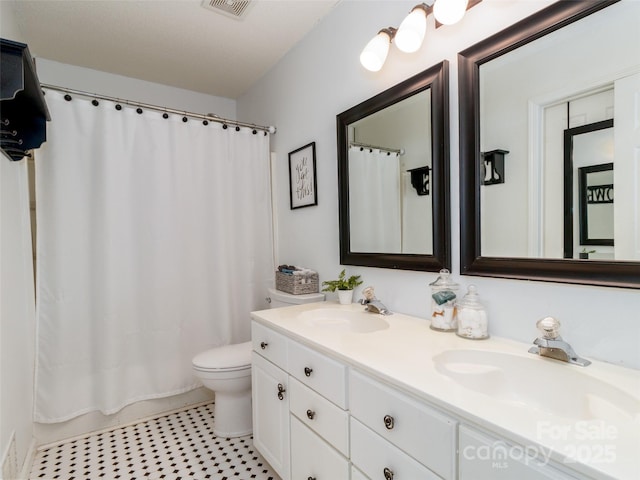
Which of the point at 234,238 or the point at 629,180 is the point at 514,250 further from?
the point at 234,238

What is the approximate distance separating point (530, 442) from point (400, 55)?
1.51 meters

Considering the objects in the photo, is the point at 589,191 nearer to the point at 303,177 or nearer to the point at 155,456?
the point at 303,177

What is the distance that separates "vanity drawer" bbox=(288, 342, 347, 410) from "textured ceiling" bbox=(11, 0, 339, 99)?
183 cm

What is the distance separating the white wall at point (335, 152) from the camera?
95 cm

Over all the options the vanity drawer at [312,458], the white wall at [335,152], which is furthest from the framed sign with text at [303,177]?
the vanity drawer at [312,458]

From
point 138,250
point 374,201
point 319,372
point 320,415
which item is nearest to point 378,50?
point 374,201

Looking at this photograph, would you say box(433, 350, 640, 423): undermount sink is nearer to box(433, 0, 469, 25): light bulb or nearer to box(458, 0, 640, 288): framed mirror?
box(458, 0, 640, 288): framed mirror

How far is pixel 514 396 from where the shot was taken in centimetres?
95

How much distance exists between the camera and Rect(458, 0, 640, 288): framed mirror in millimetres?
888

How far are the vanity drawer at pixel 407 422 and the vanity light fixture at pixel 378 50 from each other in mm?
1309

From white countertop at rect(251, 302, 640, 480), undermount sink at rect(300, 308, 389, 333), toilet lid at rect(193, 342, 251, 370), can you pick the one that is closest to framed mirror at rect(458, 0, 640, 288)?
white countertop at rect(251, 302, 640, 480)

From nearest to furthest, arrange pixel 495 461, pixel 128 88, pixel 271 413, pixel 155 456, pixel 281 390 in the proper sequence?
pixel 495 461 < pixel 281 390 < pixel 271 413 < pixel 155 456 < pixel 128 88

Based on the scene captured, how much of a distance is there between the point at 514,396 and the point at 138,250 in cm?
207

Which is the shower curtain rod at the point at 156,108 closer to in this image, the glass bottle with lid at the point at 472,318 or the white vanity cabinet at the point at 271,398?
the white vanity cabinet at the point at 271,398
